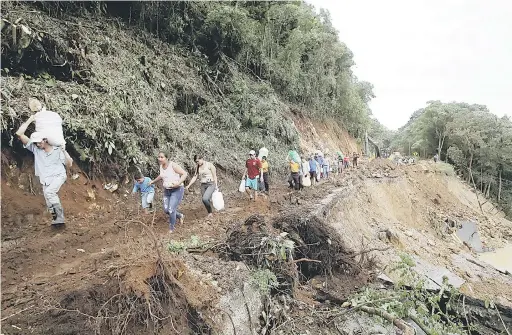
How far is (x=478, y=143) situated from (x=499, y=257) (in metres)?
14.6

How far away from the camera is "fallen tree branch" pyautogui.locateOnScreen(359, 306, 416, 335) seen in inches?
204

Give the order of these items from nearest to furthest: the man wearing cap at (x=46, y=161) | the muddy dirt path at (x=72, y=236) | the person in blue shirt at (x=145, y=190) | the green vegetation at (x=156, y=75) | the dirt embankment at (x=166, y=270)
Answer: the dirt embankment at (x=166, y=270)
the muddy dirt path at (x=72, y=236)
the man wearing cap at (x=46, y=161)
the person in blue shirt at (x=145, y=190)
the green vegetation at (x=156, y=75)

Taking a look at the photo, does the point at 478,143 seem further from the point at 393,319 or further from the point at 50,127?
the point at 50,127

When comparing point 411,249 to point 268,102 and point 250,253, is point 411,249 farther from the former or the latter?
point 250,253

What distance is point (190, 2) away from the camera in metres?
14.1

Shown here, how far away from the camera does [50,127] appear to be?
5.65 m

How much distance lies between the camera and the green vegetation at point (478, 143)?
1414 inches

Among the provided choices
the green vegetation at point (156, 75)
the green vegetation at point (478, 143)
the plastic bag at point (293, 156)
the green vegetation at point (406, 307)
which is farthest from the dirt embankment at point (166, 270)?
the green vegetation at point (478, 143)

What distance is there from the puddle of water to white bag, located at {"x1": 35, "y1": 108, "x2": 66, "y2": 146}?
22.8 metres

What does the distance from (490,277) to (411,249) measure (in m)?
3.39

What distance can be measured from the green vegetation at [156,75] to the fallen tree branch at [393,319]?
6.18 meters

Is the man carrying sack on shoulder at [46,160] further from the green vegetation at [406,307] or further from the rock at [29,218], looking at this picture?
the green vegetation at [406,307]

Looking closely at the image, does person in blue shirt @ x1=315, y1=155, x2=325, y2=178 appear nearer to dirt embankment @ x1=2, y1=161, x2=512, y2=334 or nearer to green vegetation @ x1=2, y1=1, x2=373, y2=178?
green vegetation @ x1=2, y1=1, x2=373, y2=178

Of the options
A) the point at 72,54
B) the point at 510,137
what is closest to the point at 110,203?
the point at 72,54
